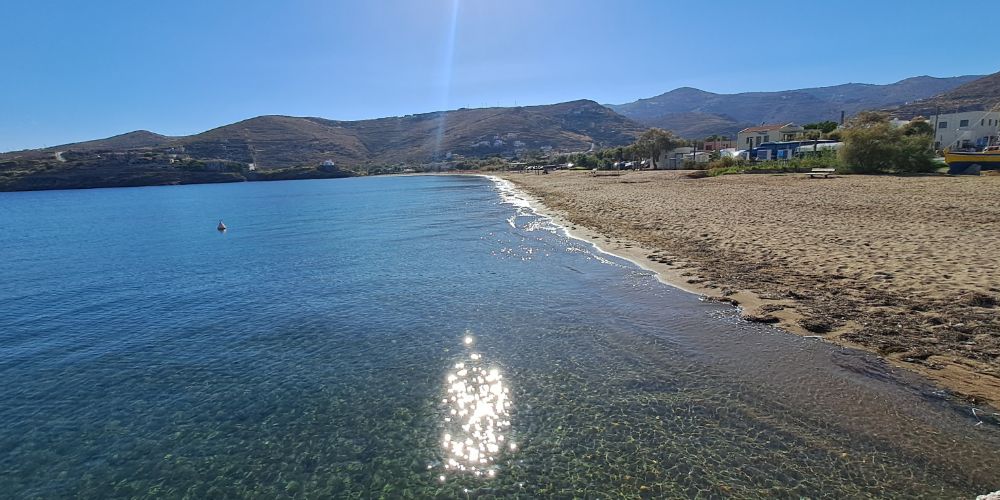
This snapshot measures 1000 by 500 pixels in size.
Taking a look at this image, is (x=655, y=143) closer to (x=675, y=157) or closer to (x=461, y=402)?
(x=675, y=157)

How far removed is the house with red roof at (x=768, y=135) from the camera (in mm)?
79500

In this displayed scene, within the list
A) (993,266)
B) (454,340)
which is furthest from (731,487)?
(993,266)

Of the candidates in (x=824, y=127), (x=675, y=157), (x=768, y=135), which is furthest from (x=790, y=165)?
(x=824, y=127)

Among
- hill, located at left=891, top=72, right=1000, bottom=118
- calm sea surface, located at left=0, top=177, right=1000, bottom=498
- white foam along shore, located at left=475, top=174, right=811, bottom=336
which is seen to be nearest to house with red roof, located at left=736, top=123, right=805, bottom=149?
white foam along shore, located at left=475, top=174, right=811, bottom=336

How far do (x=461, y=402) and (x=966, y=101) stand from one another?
199 m

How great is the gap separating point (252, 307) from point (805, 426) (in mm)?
15283

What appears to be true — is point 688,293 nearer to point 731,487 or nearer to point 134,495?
point 731,487

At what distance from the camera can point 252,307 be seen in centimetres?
1519

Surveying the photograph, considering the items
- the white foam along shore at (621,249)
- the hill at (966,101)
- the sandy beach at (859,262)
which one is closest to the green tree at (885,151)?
the sandy beach at (859,262)

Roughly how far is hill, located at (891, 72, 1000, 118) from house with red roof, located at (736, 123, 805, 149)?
83.9m

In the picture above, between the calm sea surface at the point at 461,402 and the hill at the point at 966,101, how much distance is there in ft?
564

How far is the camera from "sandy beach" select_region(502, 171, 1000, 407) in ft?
29.1

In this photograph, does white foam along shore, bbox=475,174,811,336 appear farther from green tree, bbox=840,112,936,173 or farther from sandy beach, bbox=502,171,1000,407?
green tree, bbox=840,112,936,173

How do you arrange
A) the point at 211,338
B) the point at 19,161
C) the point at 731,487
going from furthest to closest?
the point at 19,161 < the point at 211,338 < the point at 731,487
